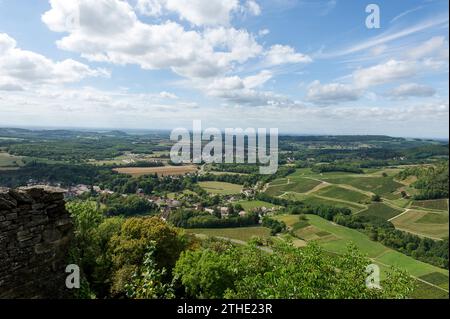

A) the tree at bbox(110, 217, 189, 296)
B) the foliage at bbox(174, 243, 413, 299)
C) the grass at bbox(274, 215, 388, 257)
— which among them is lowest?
the grass at bbox(274, 215, 388, 257)

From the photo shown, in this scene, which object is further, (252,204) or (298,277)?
(252,204)

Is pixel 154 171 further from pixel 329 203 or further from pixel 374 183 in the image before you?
pixel 374 183

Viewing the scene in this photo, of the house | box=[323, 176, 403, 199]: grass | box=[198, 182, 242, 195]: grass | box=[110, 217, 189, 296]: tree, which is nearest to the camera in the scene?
box=[110, 217, 189, 296]: tree

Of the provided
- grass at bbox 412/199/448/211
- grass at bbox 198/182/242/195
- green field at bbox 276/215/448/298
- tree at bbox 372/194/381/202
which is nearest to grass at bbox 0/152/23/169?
grass at bbox 198/182/242/195

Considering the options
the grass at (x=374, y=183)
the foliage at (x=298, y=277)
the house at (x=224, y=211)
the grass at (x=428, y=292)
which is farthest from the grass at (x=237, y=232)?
the grass at (x=374, y=183)

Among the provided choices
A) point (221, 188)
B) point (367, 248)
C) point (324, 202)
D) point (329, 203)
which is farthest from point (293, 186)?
point (367, 248)

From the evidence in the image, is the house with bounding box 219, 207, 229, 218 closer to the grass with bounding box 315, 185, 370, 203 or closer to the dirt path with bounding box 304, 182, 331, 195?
the dirt path with bounding box 304, 182, 331, 195
